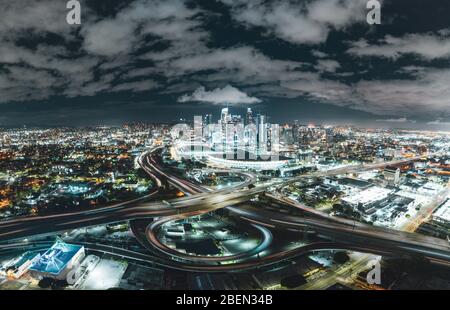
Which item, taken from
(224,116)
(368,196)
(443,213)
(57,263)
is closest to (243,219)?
(57,263)

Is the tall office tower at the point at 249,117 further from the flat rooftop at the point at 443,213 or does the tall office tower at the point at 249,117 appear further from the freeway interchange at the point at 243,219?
the flat rooftop at the point at 443,213

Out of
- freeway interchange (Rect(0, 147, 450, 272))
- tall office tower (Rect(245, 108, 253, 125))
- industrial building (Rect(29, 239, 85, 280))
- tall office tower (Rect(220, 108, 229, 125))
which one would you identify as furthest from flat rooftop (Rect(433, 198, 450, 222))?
tall office tower (Rect(220, 108, 229, 125))

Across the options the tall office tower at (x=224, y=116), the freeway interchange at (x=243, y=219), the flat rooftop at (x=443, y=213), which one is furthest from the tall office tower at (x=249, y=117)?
the flat rooftop at (x=443, y=213)

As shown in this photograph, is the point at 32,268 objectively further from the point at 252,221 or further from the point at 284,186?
the point at 284,186

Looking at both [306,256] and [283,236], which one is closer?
[306,256]
